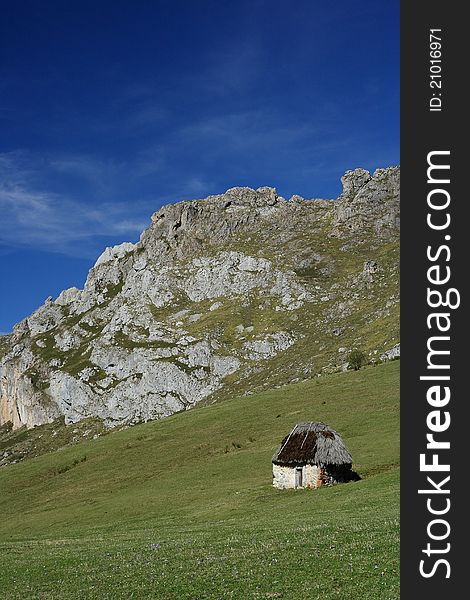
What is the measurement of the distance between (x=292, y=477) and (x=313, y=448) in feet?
10.9

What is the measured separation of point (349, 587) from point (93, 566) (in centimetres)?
1322

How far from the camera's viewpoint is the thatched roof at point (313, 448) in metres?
52.2

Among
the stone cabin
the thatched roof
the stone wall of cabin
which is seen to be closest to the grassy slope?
the stone wall of cabin

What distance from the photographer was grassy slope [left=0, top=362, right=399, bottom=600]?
65.4 feet

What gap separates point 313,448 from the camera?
53500 mm

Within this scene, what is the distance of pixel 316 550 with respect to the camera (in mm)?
22266

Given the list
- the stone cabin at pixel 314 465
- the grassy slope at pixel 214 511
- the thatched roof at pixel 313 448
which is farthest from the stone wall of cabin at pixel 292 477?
the grassy slope at pixel 214 511

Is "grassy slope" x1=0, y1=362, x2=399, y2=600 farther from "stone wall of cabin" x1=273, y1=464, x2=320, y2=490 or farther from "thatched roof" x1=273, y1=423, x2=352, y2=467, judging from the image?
"thatched roof" x1=273, y1=423, x2=352, y2=467

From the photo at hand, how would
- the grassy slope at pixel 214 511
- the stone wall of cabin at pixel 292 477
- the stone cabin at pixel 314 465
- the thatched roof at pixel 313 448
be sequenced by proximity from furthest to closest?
the thatched roof at pixel 313 448
the stone wall of cabin at pixel 292 477
the stone cabin at pixel 314 465
the grassy slope at pixel 214 511

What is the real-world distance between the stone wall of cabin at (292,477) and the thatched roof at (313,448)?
484 millimetres

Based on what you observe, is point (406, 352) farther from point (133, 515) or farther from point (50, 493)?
point (50, 493)

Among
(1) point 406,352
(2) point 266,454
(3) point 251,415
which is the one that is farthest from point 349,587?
(3) point 251,415

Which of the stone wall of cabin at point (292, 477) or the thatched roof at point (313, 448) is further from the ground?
the thatched roof at point (313, 448)

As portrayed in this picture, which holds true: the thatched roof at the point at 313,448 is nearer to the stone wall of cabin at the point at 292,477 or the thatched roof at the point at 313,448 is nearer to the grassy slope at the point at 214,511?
the stone wall of cabin at the point at 292,477
